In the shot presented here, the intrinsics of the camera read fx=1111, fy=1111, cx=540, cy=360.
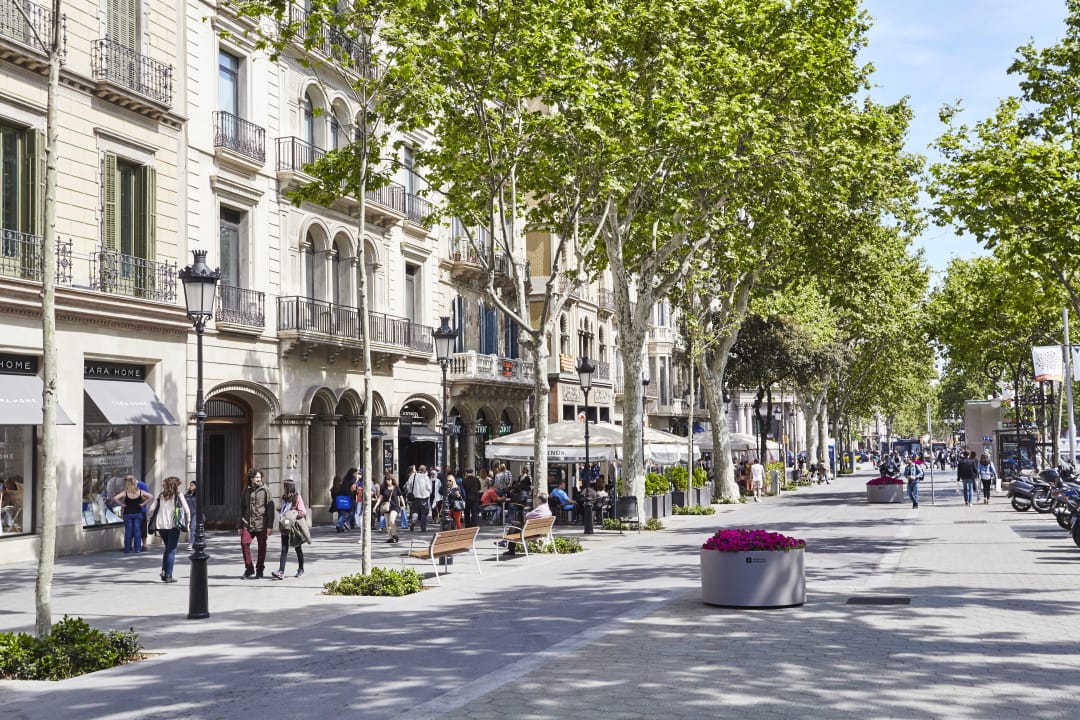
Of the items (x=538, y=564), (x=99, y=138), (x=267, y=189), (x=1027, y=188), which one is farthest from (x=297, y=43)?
(x=1027, y=188)

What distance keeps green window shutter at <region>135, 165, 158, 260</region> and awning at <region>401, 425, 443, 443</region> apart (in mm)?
12550

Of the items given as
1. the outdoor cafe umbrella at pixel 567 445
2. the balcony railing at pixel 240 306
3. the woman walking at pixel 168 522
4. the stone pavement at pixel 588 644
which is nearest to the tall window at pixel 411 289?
the outdoor cafe umbrella at pixel 567 445

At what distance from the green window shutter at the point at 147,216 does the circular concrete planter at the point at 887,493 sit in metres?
25.6

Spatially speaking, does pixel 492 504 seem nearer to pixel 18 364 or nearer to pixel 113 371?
pixel 113 371

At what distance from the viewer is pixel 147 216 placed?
23531mm

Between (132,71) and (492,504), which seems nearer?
(132,71)

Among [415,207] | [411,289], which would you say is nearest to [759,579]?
[411,289]

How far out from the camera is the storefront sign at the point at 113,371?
22.3m

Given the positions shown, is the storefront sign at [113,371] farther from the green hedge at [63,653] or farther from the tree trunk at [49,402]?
the green hedge at [63,653]

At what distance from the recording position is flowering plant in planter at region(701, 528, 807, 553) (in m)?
13.2

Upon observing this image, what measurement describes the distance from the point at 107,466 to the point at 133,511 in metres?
1.60

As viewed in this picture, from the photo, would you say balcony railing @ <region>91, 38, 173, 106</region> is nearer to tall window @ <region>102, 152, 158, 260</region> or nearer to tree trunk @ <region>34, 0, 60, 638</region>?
tall window @ <region>102, 152, 158, 260</region>

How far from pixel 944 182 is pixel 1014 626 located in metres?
13.6

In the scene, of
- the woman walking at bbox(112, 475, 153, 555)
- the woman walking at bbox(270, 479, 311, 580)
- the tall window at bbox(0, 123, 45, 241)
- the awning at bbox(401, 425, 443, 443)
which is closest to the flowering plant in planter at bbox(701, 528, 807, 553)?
the woman walking at bbox(270, 479, 311, 580)
